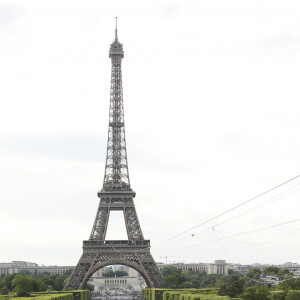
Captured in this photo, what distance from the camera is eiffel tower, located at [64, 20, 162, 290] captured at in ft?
330

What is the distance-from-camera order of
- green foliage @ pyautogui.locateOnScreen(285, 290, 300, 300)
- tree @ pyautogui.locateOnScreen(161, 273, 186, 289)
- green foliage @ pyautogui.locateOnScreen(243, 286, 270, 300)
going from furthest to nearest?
tree @ pyautogui.locateOnScreen(161, 273, 186, 289) → green foliage @ pyautogui.locateOnScreen(243, 286, 270, 300) → green foliage @ pyautogui.locateOnScreen(285, 290, 300, 300)

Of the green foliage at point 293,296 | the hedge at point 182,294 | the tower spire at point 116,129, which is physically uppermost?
the tower spire at point 116,129

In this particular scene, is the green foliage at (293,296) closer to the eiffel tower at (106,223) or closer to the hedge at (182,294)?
the hedge at (182,294)

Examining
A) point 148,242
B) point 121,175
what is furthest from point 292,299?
point 121,175

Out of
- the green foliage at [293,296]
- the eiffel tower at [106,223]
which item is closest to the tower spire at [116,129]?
the eiffel tower at [106,223]

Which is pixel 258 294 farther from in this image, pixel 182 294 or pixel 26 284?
pixel 26 284

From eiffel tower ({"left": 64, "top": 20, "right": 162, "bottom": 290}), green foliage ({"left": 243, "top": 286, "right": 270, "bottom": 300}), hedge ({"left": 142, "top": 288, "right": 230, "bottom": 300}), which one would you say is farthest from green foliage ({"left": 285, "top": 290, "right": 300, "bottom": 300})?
eiffel tower ({"left": 64, "top": 20, "right": 162, "bottom": 290})

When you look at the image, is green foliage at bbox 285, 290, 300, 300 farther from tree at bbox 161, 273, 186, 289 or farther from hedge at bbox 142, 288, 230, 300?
tree at bbox 161, 273, 186, 289

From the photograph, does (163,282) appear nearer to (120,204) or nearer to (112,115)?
(120,204)

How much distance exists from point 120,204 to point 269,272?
2682 inches

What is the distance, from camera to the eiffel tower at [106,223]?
101m

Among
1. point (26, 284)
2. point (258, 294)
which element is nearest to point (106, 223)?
point (26, 284)

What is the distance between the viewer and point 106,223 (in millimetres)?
102688

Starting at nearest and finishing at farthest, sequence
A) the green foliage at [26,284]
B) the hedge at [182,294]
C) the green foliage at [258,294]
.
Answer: the hedge at [182,294], the green foliage at [258,294], the green foliage at [26,284]
